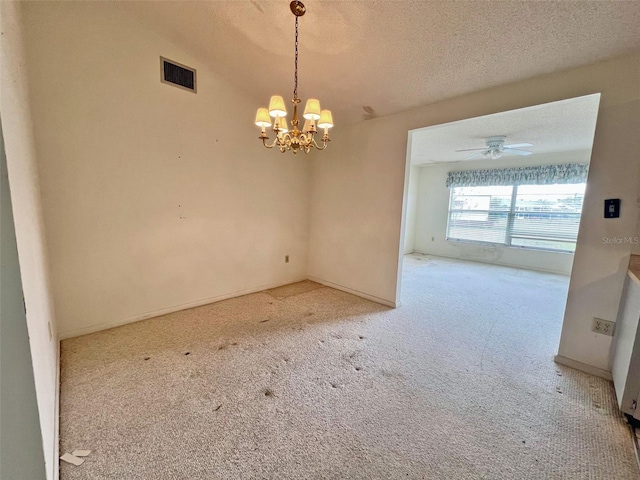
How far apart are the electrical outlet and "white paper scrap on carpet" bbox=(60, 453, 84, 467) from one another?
333 cm

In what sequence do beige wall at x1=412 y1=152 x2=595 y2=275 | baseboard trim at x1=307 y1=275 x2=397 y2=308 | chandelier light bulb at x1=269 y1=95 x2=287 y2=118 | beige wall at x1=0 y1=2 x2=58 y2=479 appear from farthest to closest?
beige wall at x1=412 y1=152 x2=595 y2=275 → baseboard trim at x1=307 y1=275 x2=397 y2=308 → chandelier light bulb at x1=269 y1=95 x2=287 y2=118 → beige wall at x1=0 y1=2 x2=58 y2=479

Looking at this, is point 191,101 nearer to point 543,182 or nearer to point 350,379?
point 350,379

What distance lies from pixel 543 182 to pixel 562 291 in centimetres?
234

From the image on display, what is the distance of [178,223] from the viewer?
114 inches

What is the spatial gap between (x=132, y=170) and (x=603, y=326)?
4191 millimetres

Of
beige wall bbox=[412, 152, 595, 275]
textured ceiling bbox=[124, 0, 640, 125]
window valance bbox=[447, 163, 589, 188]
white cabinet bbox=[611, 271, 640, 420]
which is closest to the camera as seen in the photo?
white cabinet bbox=[611, 271, 640, 420]

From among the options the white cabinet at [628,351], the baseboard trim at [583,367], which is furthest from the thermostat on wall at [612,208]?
the baseboard trim at [583,367]

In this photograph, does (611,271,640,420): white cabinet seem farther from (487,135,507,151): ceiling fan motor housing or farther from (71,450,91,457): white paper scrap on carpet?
(71,450,91,457): white paper scrap on carpet

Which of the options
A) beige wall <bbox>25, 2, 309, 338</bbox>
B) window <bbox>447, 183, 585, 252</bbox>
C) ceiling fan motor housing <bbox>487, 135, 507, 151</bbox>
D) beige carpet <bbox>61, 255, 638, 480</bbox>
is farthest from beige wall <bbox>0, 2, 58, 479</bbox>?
window <bbox>447, 183, 585, 252</bbox>

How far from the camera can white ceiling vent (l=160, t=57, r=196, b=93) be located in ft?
8.62

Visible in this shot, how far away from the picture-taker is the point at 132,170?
8.39 feet

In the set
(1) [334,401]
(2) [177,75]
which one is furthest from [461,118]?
(2) [177,75]

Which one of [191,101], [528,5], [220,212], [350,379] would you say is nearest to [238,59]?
[191,101]

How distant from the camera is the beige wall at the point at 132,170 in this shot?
2.18 m
